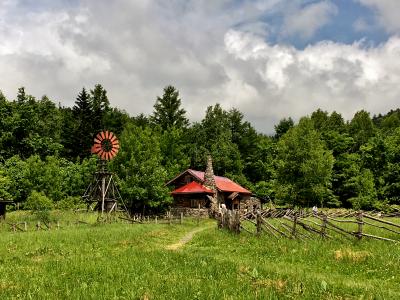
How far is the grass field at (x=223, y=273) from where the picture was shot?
34.3 feet

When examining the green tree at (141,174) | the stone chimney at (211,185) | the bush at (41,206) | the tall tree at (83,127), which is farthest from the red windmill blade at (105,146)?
the tall tree at (83,127)

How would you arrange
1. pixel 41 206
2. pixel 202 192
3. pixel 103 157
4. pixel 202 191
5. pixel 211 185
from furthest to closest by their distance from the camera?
1. pixel 211 185
2. pixel 202 192
3. pixel 202 191
4. pixel 103 157
5. pixel 41 206

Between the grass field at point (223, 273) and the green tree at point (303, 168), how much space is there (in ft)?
102

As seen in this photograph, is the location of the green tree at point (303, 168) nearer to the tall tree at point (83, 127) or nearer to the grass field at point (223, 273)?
the grass field at point (223, 273)

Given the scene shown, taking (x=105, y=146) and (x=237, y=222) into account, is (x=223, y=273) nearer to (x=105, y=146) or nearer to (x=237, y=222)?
(x=237, y=222)

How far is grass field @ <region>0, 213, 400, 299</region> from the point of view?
34.3 feet

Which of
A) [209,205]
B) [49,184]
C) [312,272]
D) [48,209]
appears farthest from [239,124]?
[312,272]

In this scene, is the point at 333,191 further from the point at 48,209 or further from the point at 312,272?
the point at 312,272

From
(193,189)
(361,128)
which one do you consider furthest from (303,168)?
(361,128)

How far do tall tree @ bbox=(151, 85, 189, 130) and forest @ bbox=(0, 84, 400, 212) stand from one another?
20 cm

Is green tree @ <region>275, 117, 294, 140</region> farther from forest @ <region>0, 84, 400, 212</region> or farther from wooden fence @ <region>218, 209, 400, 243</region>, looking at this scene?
wooden fence @ <region>218, 209, 400, 243</region>

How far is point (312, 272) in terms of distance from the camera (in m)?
14.1

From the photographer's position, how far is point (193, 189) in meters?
55.5

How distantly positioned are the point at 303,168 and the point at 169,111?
37.2 m
